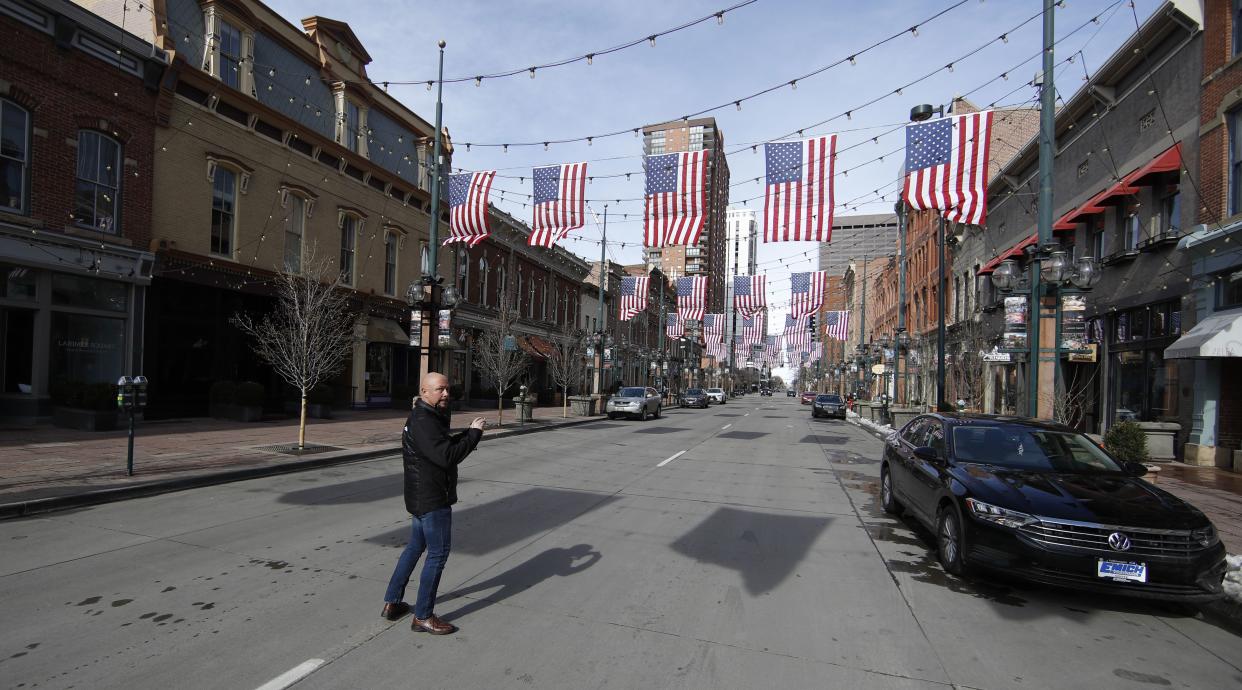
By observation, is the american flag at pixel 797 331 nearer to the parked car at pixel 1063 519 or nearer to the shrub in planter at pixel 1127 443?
the shrub in planter at pixel 1127 443

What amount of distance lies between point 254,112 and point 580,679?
839 inches

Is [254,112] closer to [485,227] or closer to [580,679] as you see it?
[485,227]

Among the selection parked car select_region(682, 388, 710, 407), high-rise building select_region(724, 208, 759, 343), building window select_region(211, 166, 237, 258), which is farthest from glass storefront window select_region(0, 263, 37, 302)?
high-rise building select_region(724, 208, 759, 343)

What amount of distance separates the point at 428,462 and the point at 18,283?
15.7 m

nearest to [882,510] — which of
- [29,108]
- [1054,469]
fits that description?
[1054,469]

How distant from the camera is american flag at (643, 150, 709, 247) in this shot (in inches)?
688

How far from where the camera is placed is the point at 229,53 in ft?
64.0

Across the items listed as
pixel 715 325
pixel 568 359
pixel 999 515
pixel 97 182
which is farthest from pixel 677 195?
pixel 715 325

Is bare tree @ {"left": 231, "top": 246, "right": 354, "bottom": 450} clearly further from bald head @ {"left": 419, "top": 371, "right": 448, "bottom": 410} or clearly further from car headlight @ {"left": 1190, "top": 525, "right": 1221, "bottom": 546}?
car headlight @ {"left": 1190, "top": 525, "right": 1221, "bottom": 546}

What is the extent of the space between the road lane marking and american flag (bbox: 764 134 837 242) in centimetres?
1389

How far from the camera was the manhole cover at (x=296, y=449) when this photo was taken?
13.1 metres

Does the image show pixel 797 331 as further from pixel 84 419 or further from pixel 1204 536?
pixel 1204 536

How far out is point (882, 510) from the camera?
9617mm

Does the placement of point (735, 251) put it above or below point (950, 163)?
above
